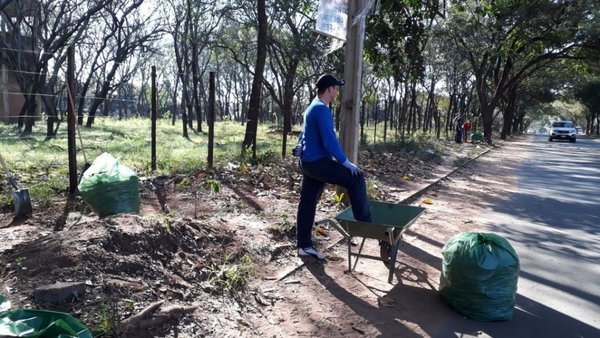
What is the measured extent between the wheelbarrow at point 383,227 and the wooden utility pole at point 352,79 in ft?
6.65

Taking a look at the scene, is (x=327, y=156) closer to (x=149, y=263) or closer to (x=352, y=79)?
(x=149, y=263)

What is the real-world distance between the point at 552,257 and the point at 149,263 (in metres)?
4.51

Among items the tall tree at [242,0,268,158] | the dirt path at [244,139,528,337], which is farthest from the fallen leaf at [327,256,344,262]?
the tall tree at [242,0,268,158]

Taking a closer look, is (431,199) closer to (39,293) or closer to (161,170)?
(161,170)

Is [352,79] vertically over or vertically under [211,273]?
over

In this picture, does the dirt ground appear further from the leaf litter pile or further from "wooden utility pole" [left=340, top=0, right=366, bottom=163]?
"wooden utility pole" [left=340, top=0, right=366, bottom=163]

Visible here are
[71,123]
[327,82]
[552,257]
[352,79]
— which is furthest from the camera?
[352,79]

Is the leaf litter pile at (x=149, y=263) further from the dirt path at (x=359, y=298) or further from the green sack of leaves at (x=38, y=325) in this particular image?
the green sack of leaves at (x=38, y=325)

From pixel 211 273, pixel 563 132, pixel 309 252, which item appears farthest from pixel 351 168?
pixel 563 132

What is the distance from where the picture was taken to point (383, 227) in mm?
4062

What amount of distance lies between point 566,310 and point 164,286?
3383mm

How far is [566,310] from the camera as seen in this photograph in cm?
403

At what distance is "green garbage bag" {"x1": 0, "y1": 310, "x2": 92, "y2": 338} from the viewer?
93.6 inches

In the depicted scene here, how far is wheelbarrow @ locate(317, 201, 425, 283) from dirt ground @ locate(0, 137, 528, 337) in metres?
0.25
